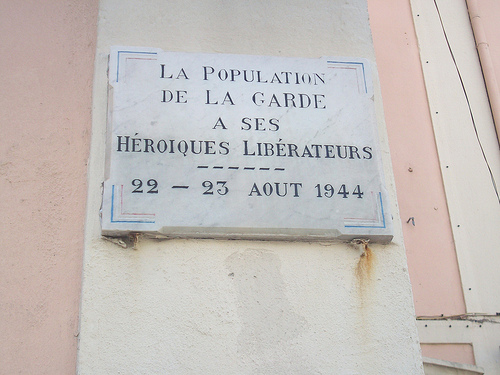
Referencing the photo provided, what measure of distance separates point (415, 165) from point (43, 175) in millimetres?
3682

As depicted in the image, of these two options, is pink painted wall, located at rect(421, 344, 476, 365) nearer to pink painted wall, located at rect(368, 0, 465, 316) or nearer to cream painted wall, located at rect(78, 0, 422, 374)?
pink painted wall, located at rect(368, 0, 465, 316)

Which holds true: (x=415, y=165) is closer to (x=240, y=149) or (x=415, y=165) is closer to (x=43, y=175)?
(x=240, y=149)

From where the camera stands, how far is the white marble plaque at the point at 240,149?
2.85 meters

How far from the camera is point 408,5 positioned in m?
6.46

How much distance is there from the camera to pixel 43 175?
9.62 feet

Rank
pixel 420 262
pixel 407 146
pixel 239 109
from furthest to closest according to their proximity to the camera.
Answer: pixel 407 146 → pixel 420 262 → pixel 239 109

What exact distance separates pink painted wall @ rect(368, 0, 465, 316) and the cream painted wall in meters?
2.32

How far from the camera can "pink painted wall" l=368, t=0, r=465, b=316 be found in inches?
204

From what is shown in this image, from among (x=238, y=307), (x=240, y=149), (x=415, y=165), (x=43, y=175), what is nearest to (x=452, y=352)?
(x=415, y=165)

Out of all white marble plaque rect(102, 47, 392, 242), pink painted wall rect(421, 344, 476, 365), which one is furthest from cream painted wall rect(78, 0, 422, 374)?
pink painted wall rect(421, 344, 476, 365)

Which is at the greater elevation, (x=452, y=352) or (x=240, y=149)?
(x=240, y=149)

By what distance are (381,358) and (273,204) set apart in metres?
0.82

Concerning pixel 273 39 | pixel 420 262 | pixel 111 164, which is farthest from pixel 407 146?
Answer: pixel 111 164

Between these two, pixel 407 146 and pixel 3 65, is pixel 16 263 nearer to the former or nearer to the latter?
pixel 3 65
